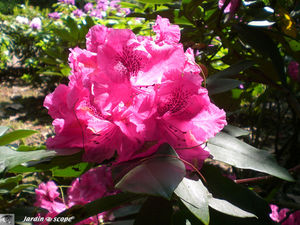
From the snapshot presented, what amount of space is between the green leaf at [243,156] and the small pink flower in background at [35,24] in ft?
11.3

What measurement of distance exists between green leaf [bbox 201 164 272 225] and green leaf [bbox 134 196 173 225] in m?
0.08

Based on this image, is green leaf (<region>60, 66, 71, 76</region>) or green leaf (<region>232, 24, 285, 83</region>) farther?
green leaf (<region>60, 66, 71, 76</region>)

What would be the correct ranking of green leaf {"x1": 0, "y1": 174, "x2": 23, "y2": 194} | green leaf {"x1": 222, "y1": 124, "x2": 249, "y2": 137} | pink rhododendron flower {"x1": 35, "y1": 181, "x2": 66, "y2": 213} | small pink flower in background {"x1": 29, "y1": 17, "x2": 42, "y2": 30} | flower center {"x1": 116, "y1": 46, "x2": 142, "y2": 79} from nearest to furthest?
flower center {"x1": 116, "y1": 46, "x2": 142, "y2": 79}
green leaf {"x1": 222, "y1": 124, "x2": 249, "y2": 137}
green leaf {"x1": 0, "y1": 174, "x2": 23, "y2": 194}
pink rhododendron flower {"x1": 35, "y1": 181, "x2": 66, "y2": 213}
small pink flower in background {"x1": 29, "y1": 17, "x2": 42, "y2": 30}

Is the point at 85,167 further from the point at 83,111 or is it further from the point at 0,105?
the point at 0,105

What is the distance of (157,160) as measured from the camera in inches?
13.8

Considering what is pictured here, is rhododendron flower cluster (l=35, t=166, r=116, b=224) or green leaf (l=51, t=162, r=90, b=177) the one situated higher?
green leaf (l=51, t=162, r=90, b=177)

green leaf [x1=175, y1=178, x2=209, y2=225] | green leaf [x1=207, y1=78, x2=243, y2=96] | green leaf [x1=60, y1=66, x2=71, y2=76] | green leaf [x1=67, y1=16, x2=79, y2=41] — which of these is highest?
green leaf [x1=207, y1=78, x2=243, y2=96]

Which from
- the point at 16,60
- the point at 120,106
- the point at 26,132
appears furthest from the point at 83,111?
the point at 16,60

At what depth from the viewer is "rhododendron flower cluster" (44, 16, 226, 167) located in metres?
0.38

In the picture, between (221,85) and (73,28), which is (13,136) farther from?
(73,28)

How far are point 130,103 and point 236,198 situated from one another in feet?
0.77

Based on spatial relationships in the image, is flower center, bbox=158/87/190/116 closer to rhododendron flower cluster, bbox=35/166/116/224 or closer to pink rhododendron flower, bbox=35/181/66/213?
rhododendron flower cluster, bbox=35/166/116/224

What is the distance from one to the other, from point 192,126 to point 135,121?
0.10 metres

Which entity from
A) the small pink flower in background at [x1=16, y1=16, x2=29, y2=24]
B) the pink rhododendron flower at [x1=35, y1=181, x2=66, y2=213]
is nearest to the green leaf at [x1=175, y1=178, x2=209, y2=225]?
the pink rhododendron flower at [x1=35, y1=181, x2=66, y2=213]
